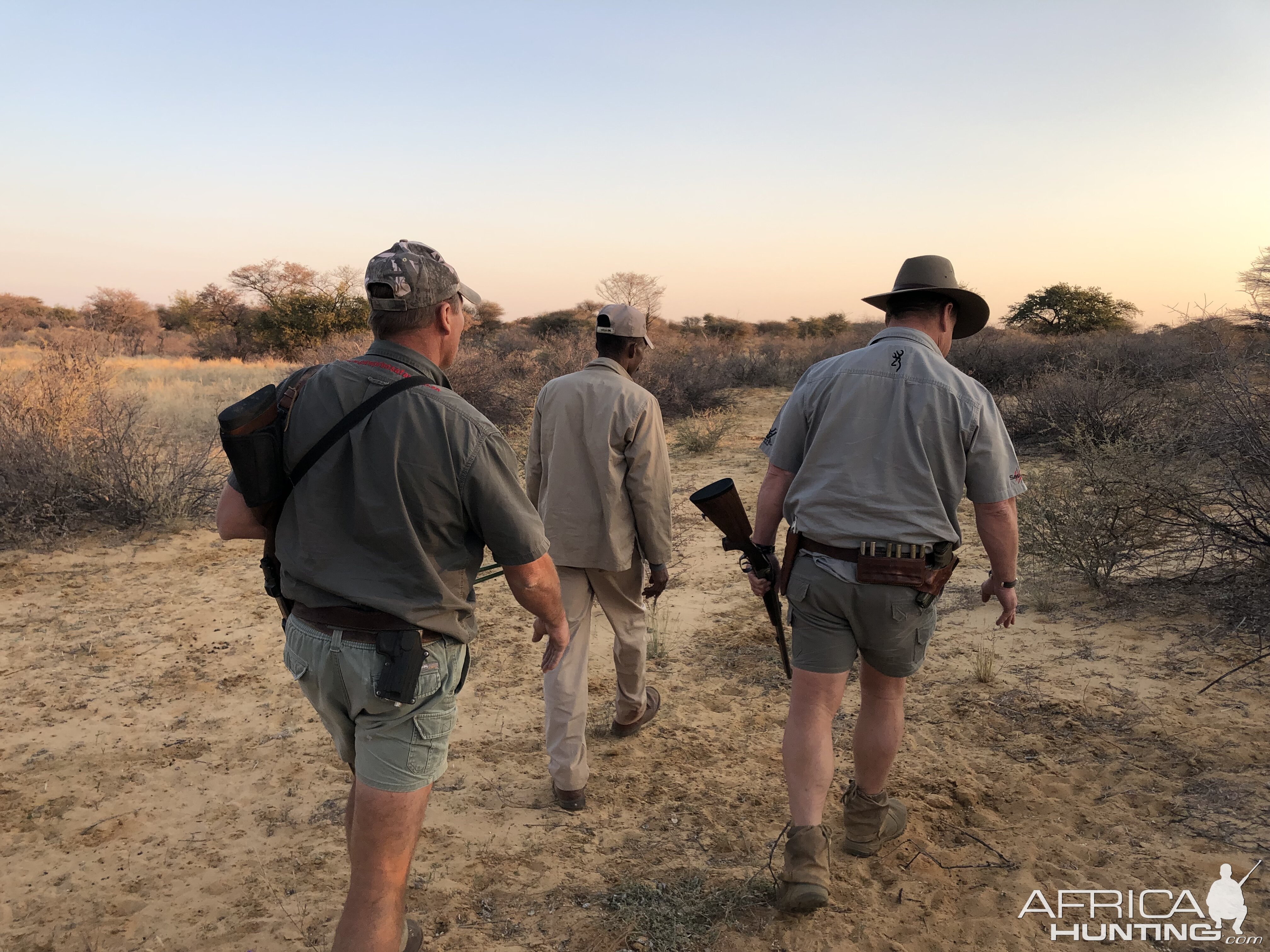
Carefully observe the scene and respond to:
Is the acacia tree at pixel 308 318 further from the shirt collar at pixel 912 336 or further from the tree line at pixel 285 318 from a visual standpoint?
the shirt collar at pixel 912 336

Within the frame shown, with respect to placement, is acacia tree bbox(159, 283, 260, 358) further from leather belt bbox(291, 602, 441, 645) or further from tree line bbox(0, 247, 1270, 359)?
leather belt bbox(291, 602, 441, 645)

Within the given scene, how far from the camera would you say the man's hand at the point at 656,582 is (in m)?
3.10

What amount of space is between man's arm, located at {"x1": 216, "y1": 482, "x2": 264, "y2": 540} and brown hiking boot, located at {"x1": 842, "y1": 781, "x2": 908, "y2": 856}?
202cm

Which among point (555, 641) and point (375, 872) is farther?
point (555, 641)

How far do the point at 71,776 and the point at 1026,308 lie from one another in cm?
2555

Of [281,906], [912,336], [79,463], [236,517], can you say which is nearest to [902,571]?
[912,336]

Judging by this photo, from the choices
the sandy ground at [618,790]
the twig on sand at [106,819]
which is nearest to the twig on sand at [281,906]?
the sandy ground at [618,790]

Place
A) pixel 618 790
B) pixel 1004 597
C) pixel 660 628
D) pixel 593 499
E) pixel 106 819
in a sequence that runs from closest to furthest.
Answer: pixel 1004 597 → pixel 106 819 → pixel 593 499 → pixel 618 790 → pixel 660 628

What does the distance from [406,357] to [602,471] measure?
1.32 metres

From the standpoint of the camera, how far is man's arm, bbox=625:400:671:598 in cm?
298

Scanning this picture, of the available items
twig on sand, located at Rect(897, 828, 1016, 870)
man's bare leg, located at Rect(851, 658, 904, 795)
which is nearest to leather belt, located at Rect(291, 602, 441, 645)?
man's bare leg, located at Rect(851, 658, 904, 795)

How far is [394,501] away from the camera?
1607mm

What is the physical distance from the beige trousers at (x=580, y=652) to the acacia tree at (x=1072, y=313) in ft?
73.8

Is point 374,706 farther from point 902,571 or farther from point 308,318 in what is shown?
point 308,318
